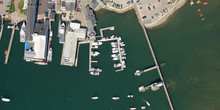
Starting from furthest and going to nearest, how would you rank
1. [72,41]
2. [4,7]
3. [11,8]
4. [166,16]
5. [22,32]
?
1. [166,16]
2. [4,7]
3. [11,8]
4. [22,32]
5. [72,41]

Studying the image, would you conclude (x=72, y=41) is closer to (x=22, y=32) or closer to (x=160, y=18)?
(x=22, y=32)

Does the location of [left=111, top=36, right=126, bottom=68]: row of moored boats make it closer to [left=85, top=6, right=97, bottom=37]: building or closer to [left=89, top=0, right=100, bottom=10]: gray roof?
[left=85, top=6, right=97, bottom=37]: building

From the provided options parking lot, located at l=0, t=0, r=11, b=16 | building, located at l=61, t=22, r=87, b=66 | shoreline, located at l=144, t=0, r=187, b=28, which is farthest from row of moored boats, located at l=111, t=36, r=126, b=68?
parking lot, located at l=0, t=0, r=11, b=16

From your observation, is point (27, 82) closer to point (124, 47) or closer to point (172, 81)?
point (124, 47)

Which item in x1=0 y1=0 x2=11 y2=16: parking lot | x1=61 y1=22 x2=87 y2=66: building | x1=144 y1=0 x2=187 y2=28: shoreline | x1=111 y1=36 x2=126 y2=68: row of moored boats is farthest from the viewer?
x1=144 y1=0 x2=187 y2=28: shoreline

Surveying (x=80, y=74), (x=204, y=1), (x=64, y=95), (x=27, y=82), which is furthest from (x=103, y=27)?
(x=204, y=1)

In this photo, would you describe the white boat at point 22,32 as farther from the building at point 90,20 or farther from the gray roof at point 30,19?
the building at point 90,20

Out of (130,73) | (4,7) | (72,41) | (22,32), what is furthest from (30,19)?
(130,73)
